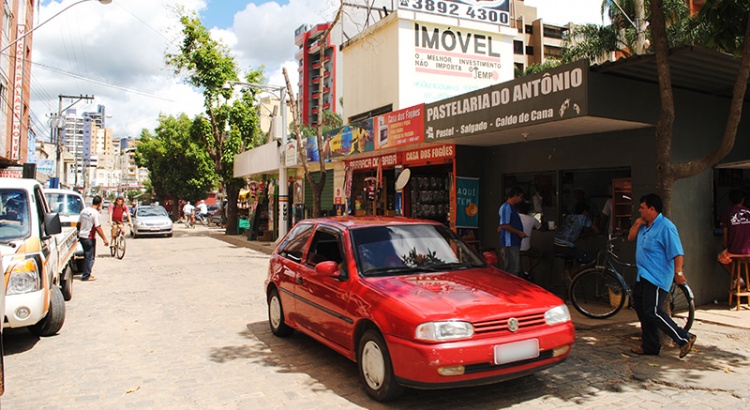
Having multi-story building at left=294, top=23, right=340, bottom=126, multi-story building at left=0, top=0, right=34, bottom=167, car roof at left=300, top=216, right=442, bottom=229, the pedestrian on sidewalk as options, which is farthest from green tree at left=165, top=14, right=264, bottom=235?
multi-story building at left=294, top=23, right=340, bottom=126

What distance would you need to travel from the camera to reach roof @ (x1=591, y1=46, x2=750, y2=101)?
21.7ft

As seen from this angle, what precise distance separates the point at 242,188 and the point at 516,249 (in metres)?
22.4

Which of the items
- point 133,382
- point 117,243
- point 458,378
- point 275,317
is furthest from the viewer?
point 117,243

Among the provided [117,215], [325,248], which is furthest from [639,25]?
[325,248]

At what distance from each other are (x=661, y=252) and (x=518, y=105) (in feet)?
11.8

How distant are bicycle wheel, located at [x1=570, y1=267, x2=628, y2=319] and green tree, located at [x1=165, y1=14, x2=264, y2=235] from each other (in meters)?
20.9

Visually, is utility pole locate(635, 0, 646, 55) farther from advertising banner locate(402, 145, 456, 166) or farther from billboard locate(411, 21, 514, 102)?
advertising banner locate(402, 145, 456, 166)

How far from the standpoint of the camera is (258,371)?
5.42 meters

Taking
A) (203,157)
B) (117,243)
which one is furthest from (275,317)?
(203,157)

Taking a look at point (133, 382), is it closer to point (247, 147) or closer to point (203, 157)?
point (247, 147)

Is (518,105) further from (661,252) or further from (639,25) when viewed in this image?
(639,25)

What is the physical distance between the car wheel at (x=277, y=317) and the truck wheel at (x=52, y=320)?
268 centimetres

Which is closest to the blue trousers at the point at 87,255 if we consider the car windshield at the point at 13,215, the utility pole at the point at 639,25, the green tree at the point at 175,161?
the car windshield at the point at 13,215

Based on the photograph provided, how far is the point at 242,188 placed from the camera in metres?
28.9
